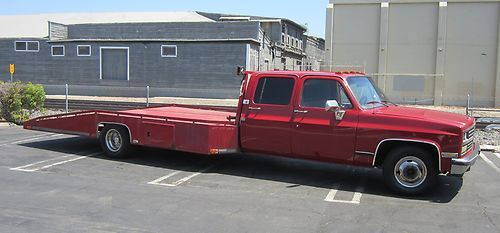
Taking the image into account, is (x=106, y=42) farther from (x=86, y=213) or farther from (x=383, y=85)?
(x=86, y=213)

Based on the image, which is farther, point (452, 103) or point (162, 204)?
point (452, 103)

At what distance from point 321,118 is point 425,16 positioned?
27.5 meters

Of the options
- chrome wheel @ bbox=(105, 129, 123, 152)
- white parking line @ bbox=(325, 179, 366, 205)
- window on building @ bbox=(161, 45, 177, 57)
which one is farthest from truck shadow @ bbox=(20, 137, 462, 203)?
window on building @ bbox=(161, 45, 177, 57)

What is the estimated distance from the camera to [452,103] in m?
32.7

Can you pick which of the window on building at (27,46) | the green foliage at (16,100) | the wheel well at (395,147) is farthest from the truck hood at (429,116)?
the window on building at (27,46)

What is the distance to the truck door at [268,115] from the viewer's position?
8305mm

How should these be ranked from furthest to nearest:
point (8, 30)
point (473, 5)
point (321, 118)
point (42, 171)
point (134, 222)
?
point (8, 30) < point (473, 5) < point (42, 171) < point (321, 118) < point (134, 222)

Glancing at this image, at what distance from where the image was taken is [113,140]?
1016cm

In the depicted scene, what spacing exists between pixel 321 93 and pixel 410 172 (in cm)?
179

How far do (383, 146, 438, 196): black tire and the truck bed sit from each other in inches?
105

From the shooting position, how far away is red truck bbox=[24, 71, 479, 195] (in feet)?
24.2

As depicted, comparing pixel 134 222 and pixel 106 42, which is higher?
pixel 106 42

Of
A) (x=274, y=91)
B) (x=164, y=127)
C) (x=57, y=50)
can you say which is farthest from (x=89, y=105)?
(x=57, y=50)

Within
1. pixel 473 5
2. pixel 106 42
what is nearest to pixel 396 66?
pixel 473 5
